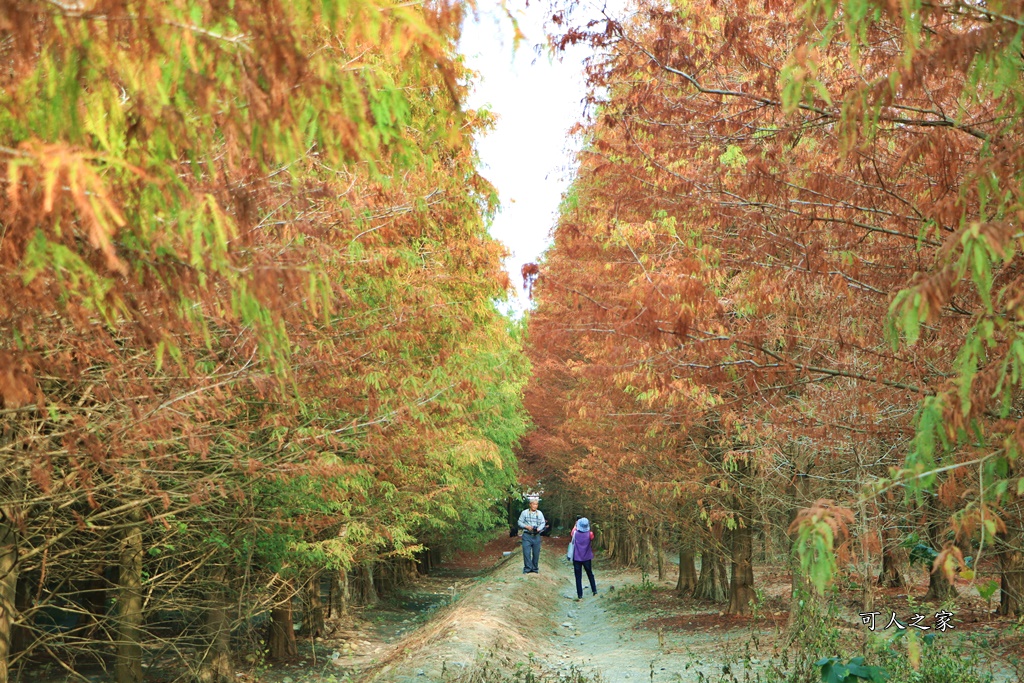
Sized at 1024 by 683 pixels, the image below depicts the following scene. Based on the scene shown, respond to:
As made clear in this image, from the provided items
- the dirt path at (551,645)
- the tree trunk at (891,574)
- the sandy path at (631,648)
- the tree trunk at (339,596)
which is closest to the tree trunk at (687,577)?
the dirt path at (551,645)

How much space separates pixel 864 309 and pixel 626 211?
87.8 inches

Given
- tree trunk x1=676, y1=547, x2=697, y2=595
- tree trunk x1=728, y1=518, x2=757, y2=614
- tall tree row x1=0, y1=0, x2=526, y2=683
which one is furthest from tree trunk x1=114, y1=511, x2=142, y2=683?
tree trunk x1=676, y1=547, x2=697, y2=595

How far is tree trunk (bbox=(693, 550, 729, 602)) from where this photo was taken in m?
20.1

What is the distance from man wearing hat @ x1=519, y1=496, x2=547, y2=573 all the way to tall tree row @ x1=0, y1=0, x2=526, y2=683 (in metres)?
12.6

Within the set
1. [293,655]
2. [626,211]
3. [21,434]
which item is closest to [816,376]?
[626,211]

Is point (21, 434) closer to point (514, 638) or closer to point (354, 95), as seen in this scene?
point (354, 95)

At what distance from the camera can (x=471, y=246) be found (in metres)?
10.5

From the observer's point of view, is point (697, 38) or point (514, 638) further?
point (514, 638)

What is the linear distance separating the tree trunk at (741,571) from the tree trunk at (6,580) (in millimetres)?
12363

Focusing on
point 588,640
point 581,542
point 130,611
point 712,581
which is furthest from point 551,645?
point 130,611

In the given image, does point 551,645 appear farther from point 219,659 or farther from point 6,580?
point 6,580

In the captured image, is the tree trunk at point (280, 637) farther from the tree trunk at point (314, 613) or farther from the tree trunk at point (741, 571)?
the tree trunk at point (741, 571)

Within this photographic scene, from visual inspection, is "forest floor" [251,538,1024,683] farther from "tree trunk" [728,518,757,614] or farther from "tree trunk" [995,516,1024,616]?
"tree trunk" [995,516,1024,616]

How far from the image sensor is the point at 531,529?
2472 cm
